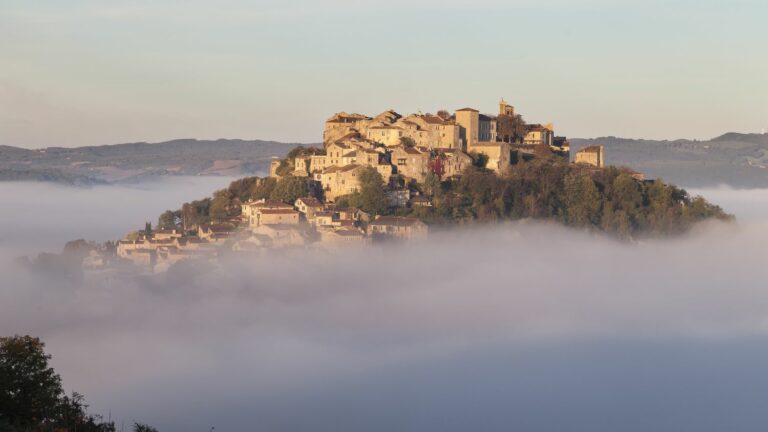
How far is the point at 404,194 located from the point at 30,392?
1507 inches

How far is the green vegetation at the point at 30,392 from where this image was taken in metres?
33.2

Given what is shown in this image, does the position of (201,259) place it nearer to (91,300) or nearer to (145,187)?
(91,300)

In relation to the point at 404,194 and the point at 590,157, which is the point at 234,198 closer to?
the point at 404,194

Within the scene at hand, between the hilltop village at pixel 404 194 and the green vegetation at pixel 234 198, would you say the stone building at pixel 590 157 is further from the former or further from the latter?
the green vegetation at pixel 234 198

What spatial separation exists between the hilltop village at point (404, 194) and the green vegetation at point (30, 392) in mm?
33982

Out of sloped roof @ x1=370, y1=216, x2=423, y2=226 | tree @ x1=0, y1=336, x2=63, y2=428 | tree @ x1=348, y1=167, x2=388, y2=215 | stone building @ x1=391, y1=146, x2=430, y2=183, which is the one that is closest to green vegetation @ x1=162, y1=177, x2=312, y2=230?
tree @ x1=348, y1=167, x2=388, y2=215

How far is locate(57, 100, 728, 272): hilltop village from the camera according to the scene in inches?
2729

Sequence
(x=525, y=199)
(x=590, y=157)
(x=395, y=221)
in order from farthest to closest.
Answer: (x=590, y=157) → (x=525, y=199) → (x=395, y=221)

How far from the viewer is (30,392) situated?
34031 millimetres

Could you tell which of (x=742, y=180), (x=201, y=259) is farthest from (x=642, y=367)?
(x=742, y=180)

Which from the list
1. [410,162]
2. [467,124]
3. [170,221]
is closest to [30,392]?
[410,162]

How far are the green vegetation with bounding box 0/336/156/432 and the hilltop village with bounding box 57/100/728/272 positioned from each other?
34.0 metres

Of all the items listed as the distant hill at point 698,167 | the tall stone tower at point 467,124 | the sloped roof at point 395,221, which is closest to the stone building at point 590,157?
the tall stone tower at point 467,124

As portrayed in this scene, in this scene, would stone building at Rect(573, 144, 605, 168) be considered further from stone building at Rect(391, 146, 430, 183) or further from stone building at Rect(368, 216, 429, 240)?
stone building at Rect(368, 216, 429, 240)
